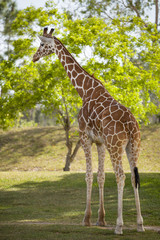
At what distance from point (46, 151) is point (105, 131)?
1822 cm

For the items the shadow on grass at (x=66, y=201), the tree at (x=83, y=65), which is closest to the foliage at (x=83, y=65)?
the tree at (x=83, y=65)

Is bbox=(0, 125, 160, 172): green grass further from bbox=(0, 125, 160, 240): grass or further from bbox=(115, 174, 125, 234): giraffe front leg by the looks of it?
bbox=(115, 174, 125, 234): giraffe front leg

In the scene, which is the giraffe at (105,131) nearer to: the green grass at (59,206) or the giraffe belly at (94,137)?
the giraffe belly at (94,137)

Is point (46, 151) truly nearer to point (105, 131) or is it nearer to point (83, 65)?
point (83, 65)

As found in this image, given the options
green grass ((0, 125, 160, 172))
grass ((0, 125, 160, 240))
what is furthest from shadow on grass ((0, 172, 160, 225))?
green grass ((0, 125, 160, 172))

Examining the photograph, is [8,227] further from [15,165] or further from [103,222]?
[15,165]

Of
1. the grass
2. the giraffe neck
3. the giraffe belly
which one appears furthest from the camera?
the giraffe neck

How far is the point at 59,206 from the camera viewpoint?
10.7m

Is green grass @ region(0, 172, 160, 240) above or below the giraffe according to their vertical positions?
below

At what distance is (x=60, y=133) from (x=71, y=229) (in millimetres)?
21211

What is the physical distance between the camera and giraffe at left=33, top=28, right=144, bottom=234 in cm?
704

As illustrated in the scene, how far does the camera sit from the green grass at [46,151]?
74.7 ft

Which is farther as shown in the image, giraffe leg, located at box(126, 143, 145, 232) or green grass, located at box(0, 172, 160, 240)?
giraffe leg, located at box(126, 143, 145, 232)

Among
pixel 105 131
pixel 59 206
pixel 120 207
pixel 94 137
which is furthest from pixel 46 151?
pixel 120 207
